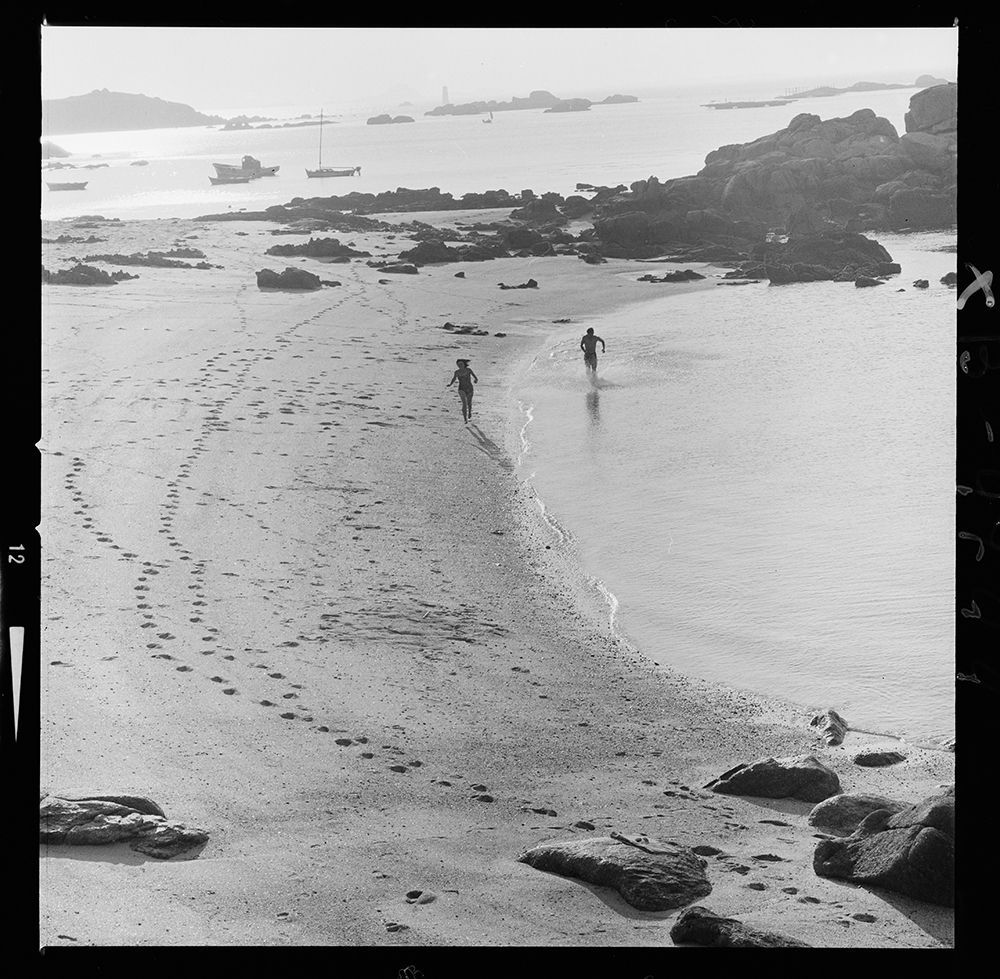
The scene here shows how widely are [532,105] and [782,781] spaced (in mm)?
3811

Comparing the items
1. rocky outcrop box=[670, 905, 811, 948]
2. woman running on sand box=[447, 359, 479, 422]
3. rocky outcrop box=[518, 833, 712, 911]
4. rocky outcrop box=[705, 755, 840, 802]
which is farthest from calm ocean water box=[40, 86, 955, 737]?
rocky outcrop box=[670, 905, 811, 948]

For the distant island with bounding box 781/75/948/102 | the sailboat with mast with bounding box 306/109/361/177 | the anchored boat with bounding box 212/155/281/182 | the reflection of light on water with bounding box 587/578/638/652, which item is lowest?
Answer: the reflection of light on water with bounding box 587/578/638/652

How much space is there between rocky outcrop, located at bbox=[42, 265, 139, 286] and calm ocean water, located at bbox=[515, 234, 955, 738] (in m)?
3.10

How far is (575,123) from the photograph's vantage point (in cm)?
715

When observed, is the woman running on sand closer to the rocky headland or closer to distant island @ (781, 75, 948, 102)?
the rocky headland

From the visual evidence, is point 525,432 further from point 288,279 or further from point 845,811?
point 845,811

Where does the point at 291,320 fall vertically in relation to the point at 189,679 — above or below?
above

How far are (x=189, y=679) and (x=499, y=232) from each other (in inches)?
139

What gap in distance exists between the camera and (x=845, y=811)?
19.6ft

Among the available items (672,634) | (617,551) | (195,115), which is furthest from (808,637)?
(195,115)

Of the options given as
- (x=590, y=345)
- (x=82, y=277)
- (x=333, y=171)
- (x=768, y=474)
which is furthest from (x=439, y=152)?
(x=768, y=474)

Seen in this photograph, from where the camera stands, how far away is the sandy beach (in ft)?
16.9

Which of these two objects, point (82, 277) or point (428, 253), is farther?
point (428, 253)
